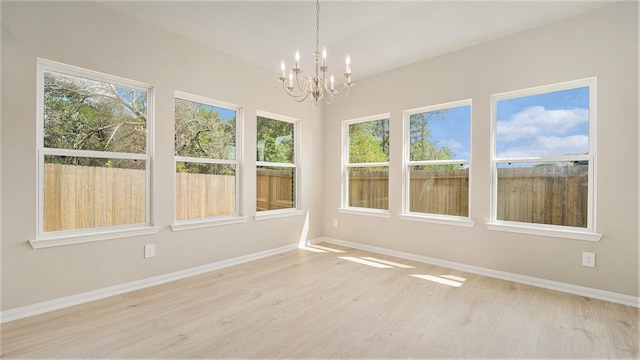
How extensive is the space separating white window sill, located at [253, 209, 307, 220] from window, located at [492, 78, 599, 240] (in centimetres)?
276

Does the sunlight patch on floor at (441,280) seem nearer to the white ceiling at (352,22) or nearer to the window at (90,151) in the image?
the white ceiling at (352,22)

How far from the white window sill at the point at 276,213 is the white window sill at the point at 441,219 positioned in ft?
5.41

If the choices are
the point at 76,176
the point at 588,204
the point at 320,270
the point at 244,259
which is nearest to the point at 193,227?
the point at 244,259

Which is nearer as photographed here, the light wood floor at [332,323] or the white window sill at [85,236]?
the light wood floor at [332,323]

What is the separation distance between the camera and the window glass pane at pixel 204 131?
3324 millimetres

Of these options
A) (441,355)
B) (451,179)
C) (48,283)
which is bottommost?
(441,355)

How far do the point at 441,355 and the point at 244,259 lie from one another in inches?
106

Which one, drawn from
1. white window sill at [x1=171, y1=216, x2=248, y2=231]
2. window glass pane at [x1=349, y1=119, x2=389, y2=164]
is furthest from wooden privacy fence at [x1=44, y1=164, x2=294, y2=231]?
window glass pane at [x1=349, y1=119, x2=389, y2=164]

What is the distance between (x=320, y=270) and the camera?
3.49 m

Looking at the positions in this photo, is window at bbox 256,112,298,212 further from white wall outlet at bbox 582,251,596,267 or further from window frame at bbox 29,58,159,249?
white wall outlet at bbox 582,251,596,267

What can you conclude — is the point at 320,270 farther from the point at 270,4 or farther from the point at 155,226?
the point at 270,4

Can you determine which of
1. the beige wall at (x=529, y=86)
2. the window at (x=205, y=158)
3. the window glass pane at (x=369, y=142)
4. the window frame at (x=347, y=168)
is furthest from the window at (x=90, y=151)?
the beige wall at (x=529, y=86)

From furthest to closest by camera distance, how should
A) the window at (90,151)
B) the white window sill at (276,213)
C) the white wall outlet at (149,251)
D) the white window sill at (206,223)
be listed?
the white window sill at (276,213), the white window sill at (206,223), the white wall outlet at (149,251), the window at (90,151)

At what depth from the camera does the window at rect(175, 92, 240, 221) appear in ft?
10.9
